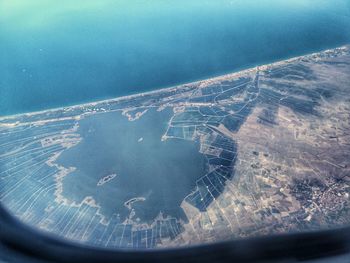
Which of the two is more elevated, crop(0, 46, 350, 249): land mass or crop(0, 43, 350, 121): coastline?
crop(0, 43, 350, 121): coastline

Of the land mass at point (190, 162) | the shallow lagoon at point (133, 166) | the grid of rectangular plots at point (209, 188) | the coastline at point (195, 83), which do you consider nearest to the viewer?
the land mass at point (190, 162)

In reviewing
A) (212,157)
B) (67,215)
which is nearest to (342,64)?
(212,157)

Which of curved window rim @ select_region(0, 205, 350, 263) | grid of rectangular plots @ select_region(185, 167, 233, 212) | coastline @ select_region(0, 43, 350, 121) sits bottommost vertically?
curved window rim @ select_region(0, 205, 350, 263)

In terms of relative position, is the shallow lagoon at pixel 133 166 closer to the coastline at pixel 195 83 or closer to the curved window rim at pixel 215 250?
the curved window rim at pixel 215 250

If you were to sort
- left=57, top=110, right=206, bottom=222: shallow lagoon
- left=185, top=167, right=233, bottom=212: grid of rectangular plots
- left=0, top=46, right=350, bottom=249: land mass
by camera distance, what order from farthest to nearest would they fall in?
left=57, top=110, right=206, bottom=222: shallow lagoon → left=185, top=167, right=233, bottom=212: grid of rectangular plots → left=0, top=46, right=350, bottom=249: land mass

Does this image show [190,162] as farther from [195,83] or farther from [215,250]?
[195,83]

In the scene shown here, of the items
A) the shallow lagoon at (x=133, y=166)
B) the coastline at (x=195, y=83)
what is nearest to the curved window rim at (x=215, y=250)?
the shallow lagoon at (x=133, y=166)

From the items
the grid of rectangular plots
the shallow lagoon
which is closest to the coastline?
the shallow lagoon

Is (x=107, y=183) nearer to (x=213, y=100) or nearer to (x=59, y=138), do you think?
(x=59, y=138)

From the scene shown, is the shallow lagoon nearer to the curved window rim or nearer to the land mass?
the land mass

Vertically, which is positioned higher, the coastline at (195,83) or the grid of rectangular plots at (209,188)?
the coastline at (195,83)

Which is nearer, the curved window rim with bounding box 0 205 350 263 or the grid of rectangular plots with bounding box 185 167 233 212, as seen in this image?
the curved window rim with bounding box 0 205 350 263
